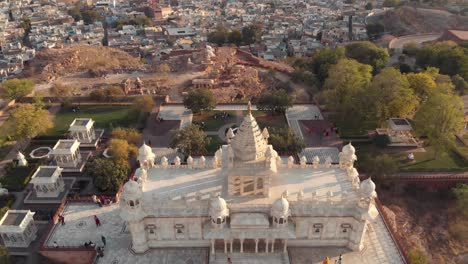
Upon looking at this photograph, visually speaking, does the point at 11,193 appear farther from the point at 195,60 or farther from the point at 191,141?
the point at 195,60

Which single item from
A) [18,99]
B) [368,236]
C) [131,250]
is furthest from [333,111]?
[18,99]

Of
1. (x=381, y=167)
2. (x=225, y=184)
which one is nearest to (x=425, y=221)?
(x=381, y=167)

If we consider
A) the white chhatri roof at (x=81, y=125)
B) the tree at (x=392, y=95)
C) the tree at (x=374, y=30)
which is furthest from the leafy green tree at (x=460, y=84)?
the tree at (x=374, y=30)

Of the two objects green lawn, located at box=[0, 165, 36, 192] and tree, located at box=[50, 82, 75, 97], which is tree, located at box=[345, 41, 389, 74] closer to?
tree, located at box=[50, 82, 75, 97]

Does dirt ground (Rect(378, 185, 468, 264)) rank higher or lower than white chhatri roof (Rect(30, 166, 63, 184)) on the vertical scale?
lower

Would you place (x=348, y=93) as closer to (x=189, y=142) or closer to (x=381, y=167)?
(x=381, y=167)

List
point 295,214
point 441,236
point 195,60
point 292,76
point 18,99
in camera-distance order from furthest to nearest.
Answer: point 195,60
point 292,76
point 18,99
point 441,236
point 295,214

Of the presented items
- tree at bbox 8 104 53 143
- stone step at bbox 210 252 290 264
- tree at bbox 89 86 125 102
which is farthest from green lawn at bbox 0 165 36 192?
stone step at bbox 210 252 290 264
